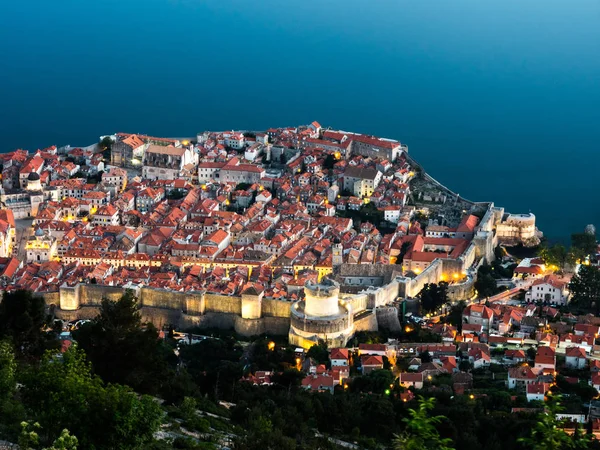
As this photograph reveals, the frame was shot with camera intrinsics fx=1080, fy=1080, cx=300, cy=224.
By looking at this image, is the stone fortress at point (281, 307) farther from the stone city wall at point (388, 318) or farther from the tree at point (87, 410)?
the tree at point (87, 410)

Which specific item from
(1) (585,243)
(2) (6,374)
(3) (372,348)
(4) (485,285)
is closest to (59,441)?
(2) (6,374)

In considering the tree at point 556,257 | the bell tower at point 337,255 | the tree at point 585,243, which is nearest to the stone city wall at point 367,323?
the bell tower at point 337,255

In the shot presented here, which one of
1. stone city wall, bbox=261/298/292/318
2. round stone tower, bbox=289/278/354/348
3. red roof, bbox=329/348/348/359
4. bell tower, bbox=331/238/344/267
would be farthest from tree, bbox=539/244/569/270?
red roof, bbox=329/348/348/359

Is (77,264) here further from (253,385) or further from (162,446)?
(162,446)

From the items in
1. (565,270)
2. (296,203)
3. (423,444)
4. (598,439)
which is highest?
(296,203)

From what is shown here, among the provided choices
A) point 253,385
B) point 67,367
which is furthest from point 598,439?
point 67,367

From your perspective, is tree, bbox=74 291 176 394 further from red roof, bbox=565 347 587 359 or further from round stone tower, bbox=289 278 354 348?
red roof, bbox=565 347 587 359
